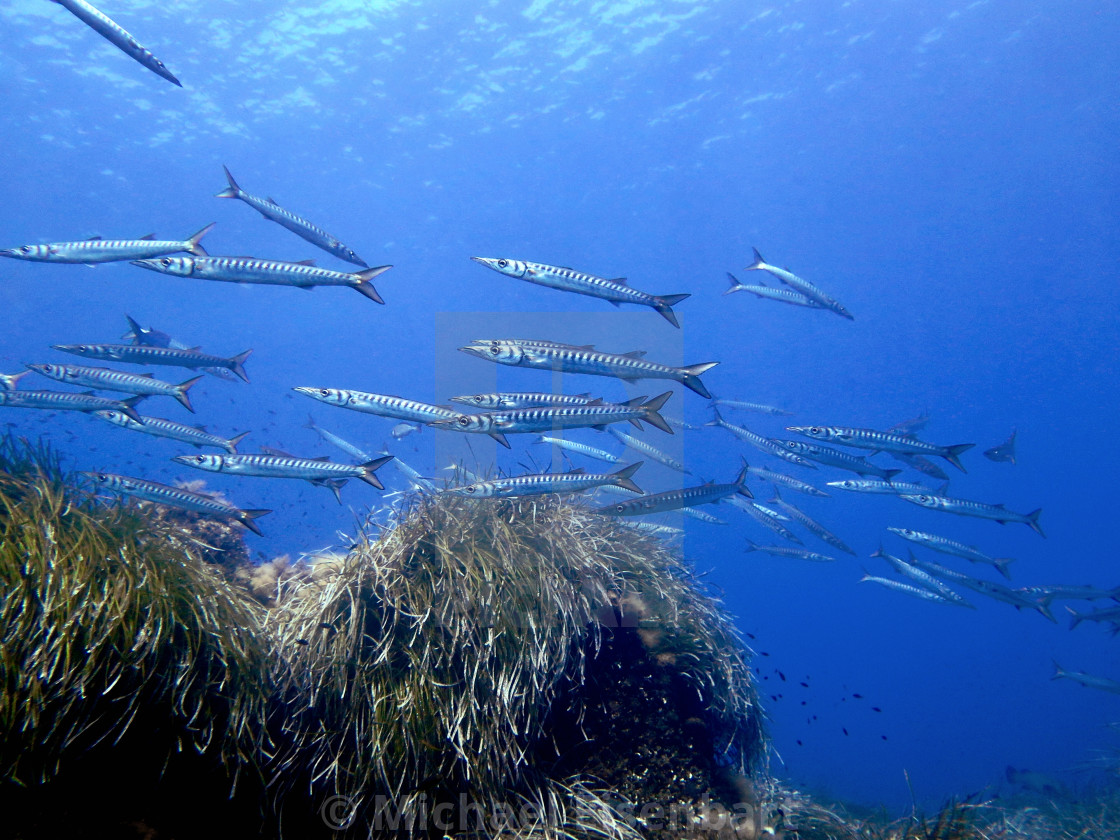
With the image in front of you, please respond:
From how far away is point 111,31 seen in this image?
4.46m

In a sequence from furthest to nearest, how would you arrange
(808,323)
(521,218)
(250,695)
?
(808,323) → (521,218) → (250,695)

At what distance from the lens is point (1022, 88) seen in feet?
107

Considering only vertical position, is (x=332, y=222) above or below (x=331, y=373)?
below

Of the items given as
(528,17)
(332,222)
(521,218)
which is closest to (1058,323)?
(521,218)

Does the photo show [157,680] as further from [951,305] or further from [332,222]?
[951,305]

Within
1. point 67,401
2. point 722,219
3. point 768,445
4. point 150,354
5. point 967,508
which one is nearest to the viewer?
point 67,401

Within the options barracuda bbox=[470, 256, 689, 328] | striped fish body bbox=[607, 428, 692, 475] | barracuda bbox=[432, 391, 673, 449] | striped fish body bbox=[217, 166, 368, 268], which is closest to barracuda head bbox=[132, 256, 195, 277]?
striped fish body bbox=[217, 166, 368, 268]

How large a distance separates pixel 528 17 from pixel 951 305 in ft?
201

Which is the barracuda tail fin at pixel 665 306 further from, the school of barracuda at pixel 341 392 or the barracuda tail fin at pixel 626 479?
the barracuda tail fin at pixel 626 479

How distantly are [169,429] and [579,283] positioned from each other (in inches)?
233

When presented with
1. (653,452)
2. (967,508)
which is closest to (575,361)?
A: (653,452)

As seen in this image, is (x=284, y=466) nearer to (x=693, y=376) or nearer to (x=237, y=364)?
(x=237, y=364)

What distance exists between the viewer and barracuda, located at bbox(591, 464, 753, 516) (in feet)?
18.3

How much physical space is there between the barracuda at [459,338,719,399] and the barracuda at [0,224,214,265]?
11.4 ft
